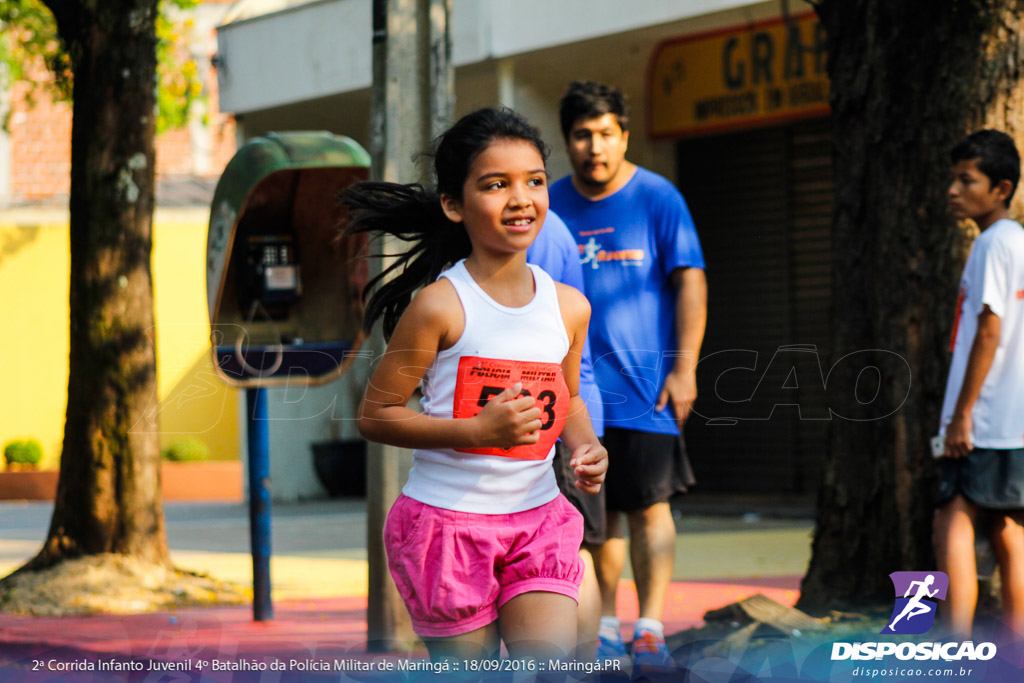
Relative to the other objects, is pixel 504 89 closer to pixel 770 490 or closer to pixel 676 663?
pixel 770 490

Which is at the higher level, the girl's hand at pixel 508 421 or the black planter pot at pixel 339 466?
the girl's hand at pixel 508 421

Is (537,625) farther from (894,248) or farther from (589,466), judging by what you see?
(894,248)

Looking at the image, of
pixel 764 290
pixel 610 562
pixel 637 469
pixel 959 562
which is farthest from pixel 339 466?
pixel 959 562

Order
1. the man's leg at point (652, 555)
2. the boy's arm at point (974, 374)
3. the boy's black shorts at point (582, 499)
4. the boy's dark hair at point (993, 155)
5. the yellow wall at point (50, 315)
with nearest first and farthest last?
the boy's black shorts at point (582, 499) → the boy's arm at point (974, 374) → the boy's dark hair at point (993, 155) → the man's leg at point (652, 555) → the yellow wall at point (50, 315)

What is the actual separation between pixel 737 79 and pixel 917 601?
24.3ft

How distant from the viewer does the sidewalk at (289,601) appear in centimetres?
506

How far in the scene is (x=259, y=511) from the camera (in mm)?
6004

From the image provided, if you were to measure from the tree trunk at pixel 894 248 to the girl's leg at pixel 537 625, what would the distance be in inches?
99.5

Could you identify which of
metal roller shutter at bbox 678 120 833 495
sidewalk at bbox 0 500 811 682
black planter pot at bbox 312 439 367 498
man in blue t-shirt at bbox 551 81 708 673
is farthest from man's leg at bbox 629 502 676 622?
black planter pot at bbox 312 439 367 498

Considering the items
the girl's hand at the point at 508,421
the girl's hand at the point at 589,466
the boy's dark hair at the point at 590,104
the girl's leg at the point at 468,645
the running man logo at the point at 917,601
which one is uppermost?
the boy's dark hair at the point at 590,104

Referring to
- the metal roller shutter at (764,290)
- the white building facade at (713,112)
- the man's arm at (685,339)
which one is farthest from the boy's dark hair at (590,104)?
the metal roller shutter at (764,290)

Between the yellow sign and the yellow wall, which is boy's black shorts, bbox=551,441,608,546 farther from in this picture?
the yellow wall

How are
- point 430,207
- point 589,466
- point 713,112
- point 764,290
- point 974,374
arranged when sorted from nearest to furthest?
point 589,466 < point 430,207 < point 974,374 < point 713,112 < point 764,290

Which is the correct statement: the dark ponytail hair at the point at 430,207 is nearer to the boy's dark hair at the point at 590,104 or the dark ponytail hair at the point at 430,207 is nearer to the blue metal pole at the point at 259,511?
the boy's dark hair at the point at 590,104
